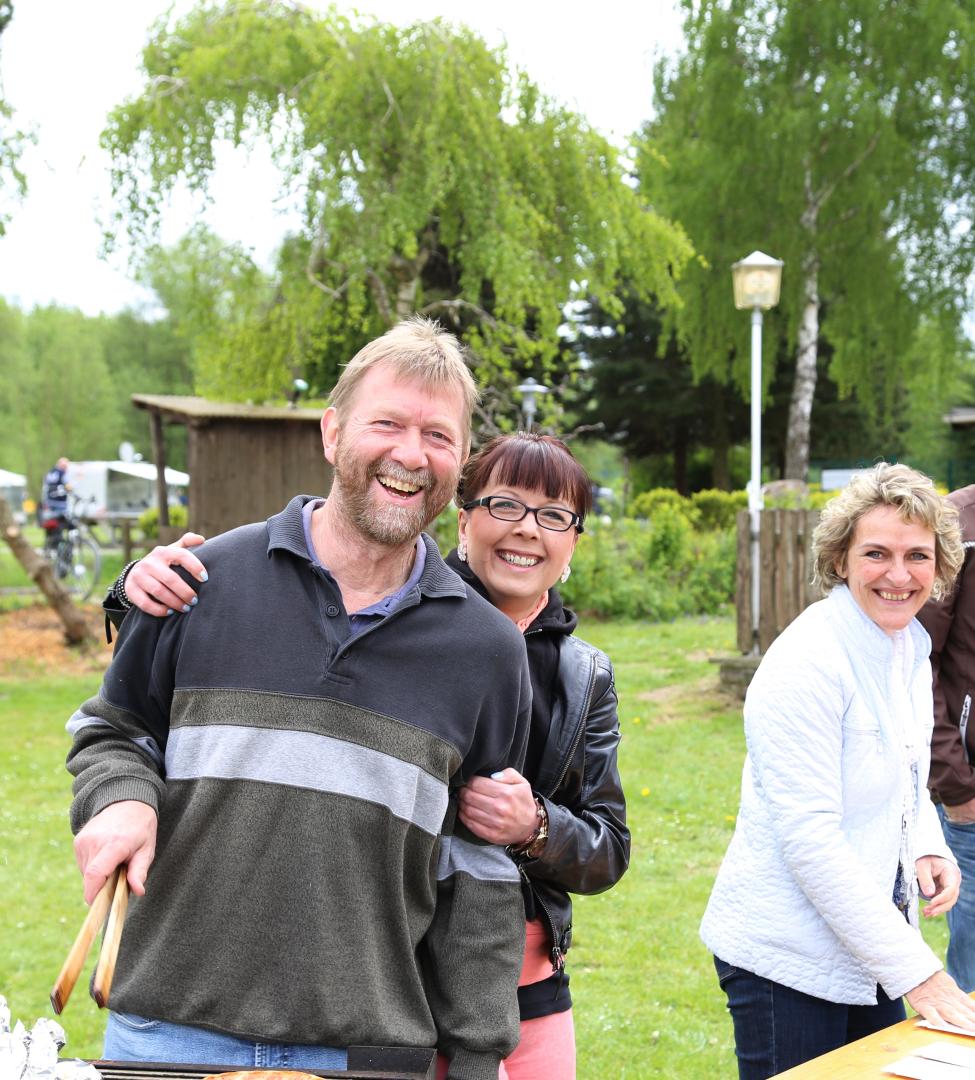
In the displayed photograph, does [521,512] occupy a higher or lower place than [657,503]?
higher

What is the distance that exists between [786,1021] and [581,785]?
70 centimetres

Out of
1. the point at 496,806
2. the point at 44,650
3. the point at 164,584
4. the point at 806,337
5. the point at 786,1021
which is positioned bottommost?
the point at 44,650

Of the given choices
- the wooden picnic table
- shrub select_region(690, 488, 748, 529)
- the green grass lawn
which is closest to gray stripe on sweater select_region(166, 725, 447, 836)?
the wooden picnic table

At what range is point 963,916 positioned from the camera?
3146 millimetres

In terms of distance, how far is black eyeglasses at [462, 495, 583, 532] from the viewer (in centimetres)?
241

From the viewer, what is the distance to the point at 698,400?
108 ft

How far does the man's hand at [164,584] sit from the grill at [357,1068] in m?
0.68

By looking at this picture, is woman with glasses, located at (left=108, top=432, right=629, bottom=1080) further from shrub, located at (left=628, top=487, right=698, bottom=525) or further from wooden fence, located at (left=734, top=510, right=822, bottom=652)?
shrub, located at (left=628, top=487, right=698, bottom=525)

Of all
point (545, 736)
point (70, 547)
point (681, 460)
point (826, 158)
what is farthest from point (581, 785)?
point (681, 460)

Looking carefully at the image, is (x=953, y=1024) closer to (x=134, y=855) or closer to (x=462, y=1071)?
(x=462, y=1071)

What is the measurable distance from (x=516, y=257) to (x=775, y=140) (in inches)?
391

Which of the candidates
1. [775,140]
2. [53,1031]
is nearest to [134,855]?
[53,1031]

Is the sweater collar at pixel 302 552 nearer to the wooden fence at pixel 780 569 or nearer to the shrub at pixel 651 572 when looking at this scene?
the wooden fence at pixel 780 569

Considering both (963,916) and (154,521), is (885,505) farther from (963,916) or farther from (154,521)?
(154,521)
